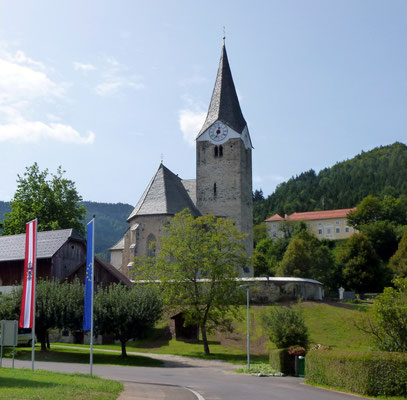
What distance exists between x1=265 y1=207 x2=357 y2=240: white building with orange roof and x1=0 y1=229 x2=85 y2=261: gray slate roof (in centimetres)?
9440

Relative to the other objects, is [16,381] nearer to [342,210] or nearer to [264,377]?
[264,377]

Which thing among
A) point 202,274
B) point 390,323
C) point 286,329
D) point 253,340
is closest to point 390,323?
point 390,323

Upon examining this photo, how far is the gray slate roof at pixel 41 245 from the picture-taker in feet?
147

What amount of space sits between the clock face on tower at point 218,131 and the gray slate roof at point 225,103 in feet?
1.54

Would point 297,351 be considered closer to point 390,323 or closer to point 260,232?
point 390,323

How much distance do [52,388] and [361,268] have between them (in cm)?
7225

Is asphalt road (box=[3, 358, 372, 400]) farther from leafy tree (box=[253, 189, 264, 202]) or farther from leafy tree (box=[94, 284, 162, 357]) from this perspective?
leafy tree (box=[253, 189, 264, 202])

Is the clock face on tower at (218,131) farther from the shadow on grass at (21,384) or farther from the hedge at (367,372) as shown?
the shadow on grass at (21,384)

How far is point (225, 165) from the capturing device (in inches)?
2430

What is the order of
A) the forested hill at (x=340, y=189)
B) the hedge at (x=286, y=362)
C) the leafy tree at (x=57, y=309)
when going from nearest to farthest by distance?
the hedge at (x=286, y=362) → the leafy tree at (x=57, y=309) → the forested hill at (x=340, y=189)

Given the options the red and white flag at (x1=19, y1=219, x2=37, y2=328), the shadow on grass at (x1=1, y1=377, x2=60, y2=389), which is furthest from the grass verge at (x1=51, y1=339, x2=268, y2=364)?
the shadow on grass at (x1=1, y1=377, x2=60, y2=389)

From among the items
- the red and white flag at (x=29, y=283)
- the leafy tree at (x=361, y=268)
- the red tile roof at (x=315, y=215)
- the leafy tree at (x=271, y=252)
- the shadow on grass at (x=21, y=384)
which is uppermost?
the red tile roof at (x=315, y=215)

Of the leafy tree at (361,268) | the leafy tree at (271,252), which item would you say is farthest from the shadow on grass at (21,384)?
the leafy tree at (271,252)

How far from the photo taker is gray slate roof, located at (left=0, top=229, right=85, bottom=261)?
1764 inches
